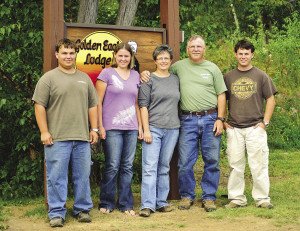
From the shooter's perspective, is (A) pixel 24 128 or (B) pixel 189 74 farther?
(A) pixel 24 128

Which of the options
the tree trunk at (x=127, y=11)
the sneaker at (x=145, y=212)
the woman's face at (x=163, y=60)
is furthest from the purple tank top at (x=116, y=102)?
the tree trunk at (x=127, y=11)

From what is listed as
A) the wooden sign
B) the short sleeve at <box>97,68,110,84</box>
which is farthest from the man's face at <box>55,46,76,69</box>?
the wooden sign

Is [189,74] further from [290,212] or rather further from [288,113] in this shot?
[288,113]

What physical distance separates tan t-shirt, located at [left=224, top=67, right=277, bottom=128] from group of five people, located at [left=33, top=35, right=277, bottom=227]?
0.03 feet

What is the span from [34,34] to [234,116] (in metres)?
2.47

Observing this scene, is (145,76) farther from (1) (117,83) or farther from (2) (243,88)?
(2) (243,88)

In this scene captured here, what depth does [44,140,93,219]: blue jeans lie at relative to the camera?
6664 mm

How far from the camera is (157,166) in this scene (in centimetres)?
735

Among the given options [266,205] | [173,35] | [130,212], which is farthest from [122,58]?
[266,205]

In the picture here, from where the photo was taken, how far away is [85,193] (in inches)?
272

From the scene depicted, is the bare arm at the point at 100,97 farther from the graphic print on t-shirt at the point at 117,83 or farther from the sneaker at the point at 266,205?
the sneaker at the point at 266,205

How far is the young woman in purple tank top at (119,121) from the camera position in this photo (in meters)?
7.00

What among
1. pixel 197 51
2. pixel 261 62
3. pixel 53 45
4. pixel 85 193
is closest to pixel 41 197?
pixel 85 193

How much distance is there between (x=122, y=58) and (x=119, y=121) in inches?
25.5
